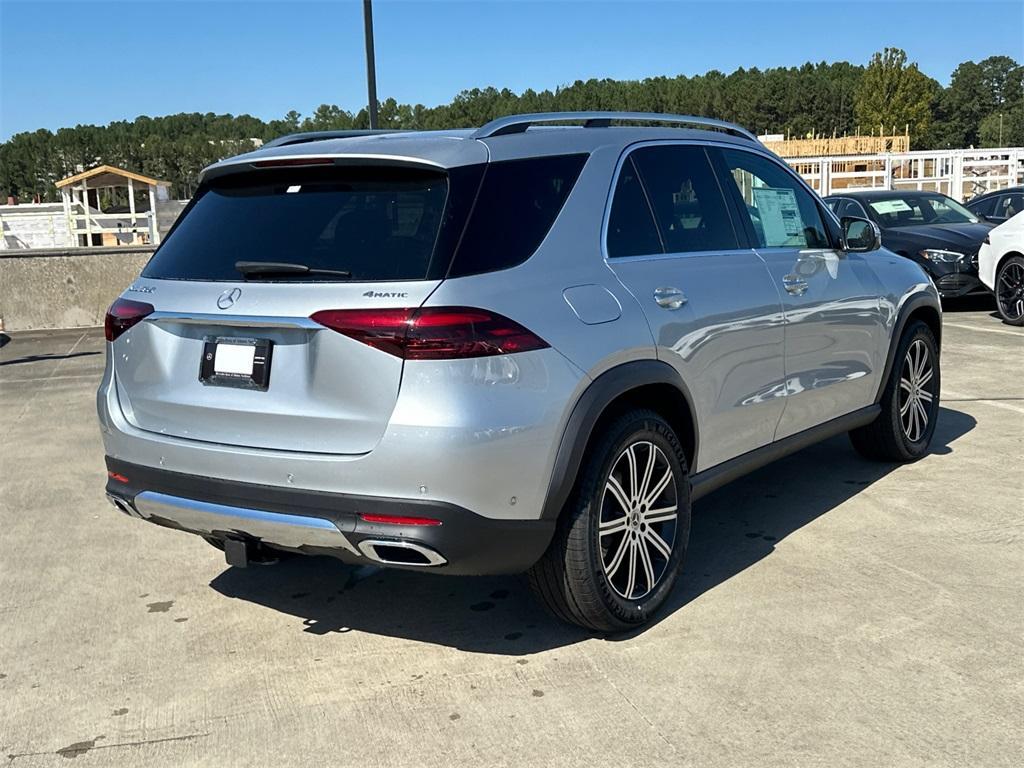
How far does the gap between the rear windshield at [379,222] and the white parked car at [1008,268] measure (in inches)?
375

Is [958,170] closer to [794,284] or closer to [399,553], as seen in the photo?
[794,284]

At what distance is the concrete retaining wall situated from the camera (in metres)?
13.7

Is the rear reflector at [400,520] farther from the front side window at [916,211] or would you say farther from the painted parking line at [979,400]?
the front side window at [916,211]

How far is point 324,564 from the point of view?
4.73 meters

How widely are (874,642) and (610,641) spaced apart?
0.91 m

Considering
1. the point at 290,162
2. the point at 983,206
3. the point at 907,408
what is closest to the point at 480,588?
the point at 290,162

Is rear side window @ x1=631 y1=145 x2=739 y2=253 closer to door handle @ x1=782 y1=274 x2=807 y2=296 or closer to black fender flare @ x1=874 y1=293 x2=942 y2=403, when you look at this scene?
door handle @ x1=782 y1=274 x2=807 y2=296

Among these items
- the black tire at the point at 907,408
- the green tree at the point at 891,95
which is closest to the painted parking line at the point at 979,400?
the black tire at the point at 907,408

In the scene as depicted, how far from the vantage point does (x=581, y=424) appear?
11.1ft

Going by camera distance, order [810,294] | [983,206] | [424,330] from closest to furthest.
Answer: [424,330]
[810,294]
[983,206]

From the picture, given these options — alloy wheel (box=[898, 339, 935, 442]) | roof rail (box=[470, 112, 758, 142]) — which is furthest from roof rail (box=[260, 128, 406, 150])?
alloy wheel (box=[898, 339, 935, 442])

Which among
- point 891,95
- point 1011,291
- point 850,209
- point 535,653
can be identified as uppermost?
point 891,95

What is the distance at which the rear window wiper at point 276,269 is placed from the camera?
3.28 metres

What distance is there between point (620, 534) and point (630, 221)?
3.77 feet
